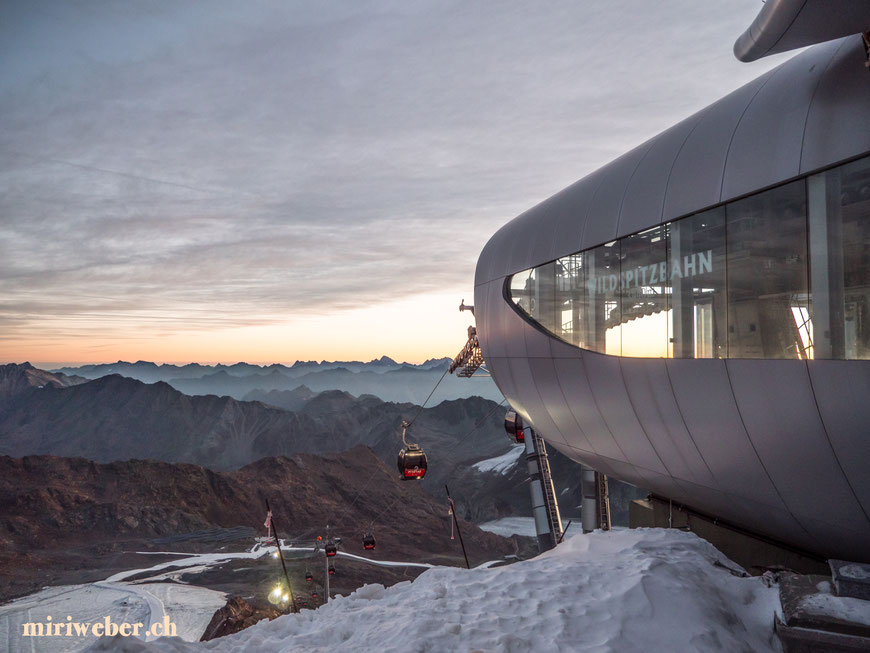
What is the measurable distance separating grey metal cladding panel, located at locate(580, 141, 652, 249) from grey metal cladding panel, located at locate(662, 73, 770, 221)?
1305mm

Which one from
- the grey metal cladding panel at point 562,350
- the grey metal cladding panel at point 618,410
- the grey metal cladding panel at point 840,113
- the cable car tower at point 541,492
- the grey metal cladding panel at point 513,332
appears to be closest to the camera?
the grey metal cladding panel at point 840,113

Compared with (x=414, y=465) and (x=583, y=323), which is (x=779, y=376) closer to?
(x=583, y=323)

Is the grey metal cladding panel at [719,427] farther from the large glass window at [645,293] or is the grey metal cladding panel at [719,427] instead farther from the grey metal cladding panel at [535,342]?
the grey metal cladding panel at [535,342]

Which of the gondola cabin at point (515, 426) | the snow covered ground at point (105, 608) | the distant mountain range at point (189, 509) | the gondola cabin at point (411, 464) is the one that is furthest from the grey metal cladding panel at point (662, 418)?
the distant mountain range at point (189, 509)

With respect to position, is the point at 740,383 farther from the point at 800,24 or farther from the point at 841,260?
the point at 800,24

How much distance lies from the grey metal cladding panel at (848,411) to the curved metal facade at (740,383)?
0.01 m

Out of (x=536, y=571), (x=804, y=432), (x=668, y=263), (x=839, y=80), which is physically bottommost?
(x=536, y=571)

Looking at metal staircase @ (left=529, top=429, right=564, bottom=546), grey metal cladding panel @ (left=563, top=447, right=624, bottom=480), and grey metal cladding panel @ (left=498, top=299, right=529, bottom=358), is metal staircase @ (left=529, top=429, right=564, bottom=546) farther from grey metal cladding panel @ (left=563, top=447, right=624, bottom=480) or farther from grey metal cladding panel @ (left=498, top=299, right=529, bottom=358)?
grey metal cladding panel @ (left=563, top=447, right=624, bottom=480)

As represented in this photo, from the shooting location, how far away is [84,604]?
37625 mm

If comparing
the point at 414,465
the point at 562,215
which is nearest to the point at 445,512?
the point at 414,465

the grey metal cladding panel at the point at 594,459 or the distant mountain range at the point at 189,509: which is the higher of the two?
the grey metal cladding panel at the point at 594,459

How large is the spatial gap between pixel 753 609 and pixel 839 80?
554 cm

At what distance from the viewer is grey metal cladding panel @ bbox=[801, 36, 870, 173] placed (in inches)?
198

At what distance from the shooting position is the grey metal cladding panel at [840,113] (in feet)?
16.5
